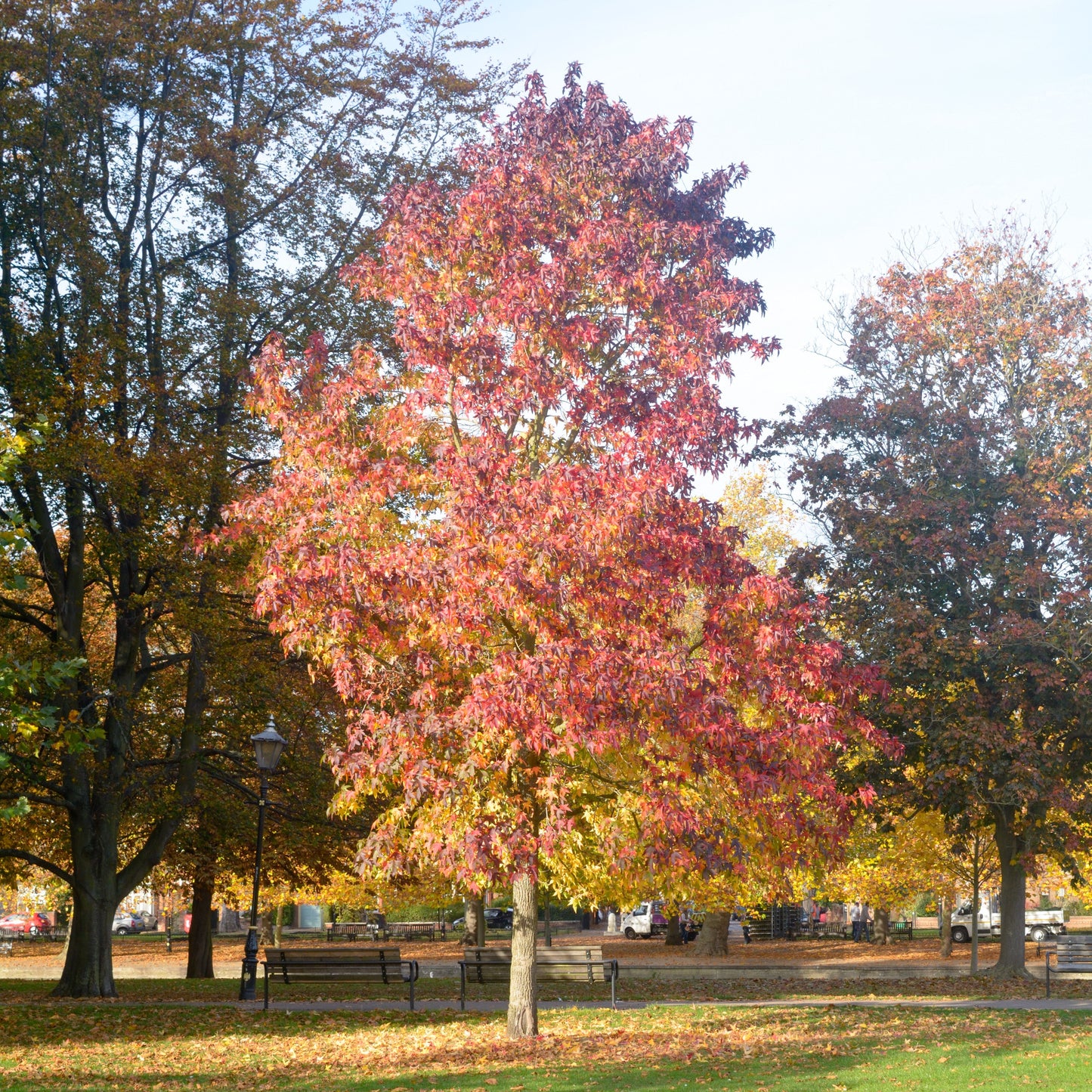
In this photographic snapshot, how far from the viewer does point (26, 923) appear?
58.4 m

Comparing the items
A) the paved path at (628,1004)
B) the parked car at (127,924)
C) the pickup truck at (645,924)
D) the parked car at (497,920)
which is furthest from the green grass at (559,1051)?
the parked car at (127,924)

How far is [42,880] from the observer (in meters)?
37.3

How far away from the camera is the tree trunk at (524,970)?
12.7 meters

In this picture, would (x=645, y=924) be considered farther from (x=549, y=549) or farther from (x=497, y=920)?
(x=549, y=549)

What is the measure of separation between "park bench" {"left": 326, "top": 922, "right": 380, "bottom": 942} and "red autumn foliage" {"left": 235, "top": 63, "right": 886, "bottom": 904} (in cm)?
3314

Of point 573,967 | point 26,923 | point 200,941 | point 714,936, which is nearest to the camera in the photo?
point 573,967

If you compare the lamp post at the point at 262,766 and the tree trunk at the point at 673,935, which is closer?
the lamp post at the point at 262,766

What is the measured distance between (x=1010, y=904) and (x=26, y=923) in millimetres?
49883

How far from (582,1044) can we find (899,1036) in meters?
3.48

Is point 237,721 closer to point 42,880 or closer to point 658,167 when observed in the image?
point 658,167

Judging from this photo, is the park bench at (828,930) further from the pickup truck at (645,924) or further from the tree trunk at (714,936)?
the tree trunk at (714,936)

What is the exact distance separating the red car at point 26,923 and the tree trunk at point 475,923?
26489mm

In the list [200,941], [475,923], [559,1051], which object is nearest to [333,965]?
[559,1051]

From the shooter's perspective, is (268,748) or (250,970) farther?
(250,970)
